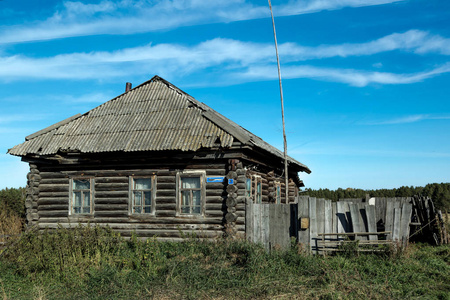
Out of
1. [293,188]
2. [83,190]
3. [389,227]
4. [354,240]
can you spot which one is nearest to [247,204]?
[354,240]

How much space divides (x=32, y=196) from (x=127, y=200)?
3.69m

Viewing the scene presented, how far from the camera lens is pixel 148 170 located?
43.7ft

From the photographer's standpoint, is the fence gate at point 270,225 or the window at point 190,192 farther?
the window at point 190,192

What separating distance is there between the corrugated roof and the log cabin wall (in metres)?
0.73

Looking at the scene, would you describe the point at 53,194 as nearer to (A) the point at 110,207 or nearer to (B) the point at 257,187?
(A) the point at 110,207

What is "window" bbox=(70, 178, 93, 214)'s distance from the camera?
13.8 metres

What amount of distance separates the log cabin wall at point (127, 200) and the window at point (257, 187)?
2.14 metres

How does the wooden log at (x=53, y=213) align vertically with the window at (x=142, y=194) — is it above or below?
below

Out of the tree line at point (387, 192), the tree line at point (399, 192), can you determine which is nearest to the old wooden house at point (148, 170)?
the tree line at point (399, 192)

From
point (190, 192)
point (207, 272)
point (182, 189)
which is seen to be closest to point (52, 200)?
point (182, 189)

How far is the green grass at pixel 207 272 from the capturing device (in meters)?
7.77

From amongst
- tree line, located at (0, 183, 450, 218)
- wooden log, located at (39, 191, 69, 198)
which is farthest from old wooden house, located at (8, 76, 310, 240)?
tree line, located at (0, 183, 450, 218)

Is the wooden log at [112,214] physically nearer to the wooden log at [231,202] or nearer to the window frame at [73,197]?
the window frame at [73,197]

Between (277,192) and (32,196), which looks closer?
(32,196)
